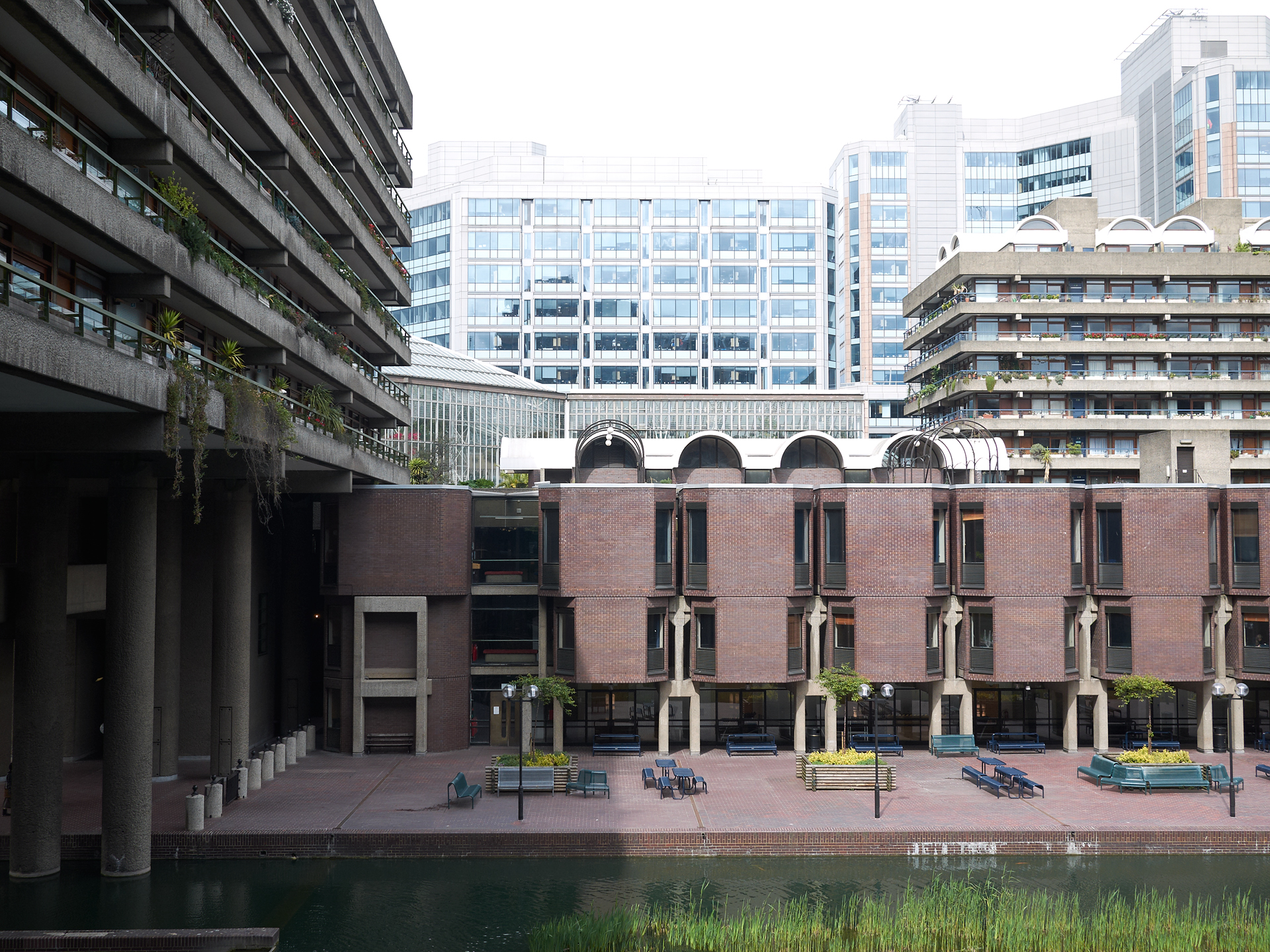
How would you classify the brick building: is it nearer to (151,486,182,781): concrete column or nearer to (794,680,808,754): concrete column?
(794,680,808,754): concrete column

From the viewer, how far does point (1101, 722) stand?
1449 inches

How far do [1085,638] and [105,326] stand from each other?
31.8m

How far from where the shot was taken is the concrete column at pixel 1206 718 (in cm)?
3706

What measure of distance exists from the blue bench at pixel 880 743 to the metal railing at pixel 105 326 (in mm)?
20594

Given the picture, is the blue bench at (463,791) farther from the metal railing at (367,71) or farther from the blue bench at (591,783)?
the metal railing at (367,71)

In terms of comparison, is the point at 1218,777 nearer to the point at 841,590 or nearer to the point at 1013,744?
the point at 1013,744

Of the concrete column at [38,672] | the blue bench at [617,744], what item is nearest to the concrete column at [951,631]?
the blue bench at [617,744]

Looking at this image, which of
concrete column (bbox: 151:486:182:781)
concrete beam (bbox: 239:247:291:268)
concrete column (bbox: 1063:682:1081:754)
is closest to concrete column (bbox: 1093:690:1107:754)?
concrete column (bbox: 1063:682:1081:754)

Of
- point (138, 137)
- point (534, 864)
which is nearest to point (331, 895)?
point (534, 864)

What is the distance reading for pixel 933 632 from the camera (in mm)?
36938

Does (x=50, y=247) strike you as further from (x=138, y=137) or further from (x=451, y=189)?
(x=451, y=189)

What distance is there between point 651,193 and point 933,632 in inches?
2905

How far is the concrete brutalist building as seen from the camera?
18.5 meters

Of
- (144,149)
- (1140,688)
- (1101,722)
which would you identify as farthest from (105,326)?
(1101,722)
